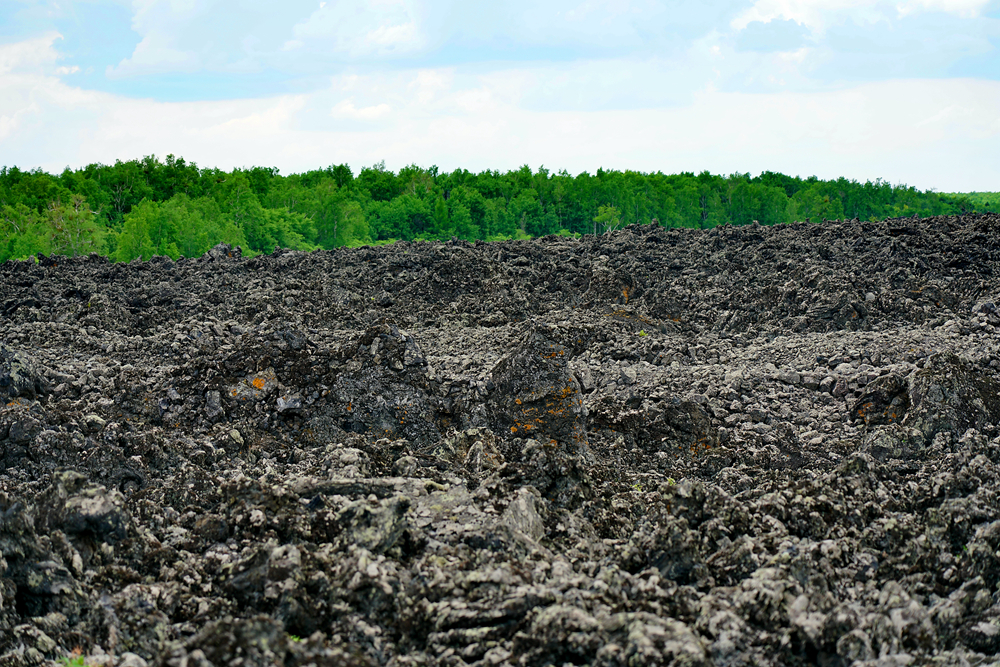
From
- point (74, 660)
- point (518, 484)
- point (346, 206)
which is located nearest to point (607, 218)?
point (346, 206)

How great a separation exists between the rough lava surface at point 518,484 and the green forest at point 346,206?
30934mm

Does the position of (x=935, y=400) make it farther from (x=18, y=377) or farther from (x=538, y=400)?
(x=18, y=377)

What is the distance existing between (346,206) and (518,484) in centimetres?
5451

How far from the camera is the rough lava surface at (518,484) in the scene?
537 centimetres

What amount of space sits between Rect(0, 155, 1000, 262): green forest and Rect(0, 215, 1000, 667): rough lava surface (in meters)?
30.9

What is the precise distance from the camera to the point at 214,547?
6.83 metres

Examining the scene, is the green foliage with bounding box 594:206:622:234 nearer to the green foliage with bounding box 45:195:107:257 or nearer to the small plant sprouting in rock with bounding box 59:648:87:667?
the green foliage with bounding box 45:195:107:257

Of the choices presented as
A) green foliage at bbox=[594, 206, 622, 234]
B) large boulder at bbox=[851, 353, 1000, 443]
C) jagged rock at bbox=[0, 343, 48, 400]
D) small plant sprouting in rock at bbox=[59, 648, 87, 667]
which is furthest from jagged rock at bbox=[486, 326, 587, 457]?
green foliage at bbox=[594, 206, 622, 234]

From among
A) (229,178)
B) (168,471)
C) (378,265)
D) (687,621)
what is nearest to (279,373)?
(168,471)

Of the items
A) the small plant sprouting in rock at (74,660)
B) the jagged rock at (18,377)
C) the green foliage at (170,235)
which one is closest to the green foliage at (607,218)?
the green foliage at (170,235)

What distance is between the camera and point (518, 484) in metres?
8.12

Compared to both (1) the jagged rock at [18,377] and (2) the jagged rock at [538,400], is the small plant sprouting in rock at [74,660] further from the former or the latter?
(1) the jagged rock at [18,377]

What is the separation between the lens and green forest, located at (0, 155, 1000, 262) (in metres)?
46.4

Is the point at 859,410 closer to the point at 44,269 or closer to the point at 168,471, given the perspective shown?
the point at 168,471
